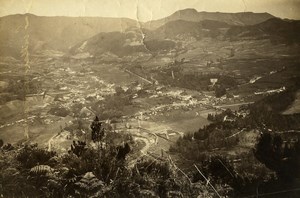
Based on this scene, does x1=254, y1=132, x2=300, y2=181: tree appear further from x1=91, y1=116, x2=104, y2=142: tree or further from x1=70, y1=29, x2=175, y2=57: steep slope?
x1=91, y1=116, x2=104, y2=142: tree

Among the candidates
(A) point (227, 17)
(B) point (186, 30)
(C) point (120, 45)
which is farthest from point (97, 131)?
(A) point (227, 17)

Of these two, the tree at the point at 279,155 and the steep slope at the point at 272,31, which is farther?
the steep slope at the point at 272,31

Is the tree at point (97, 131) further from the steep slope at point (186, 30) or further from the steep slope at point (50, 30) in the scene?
the steep slope at point (186, 30)

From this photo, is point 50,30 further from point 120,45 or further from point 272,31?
point 272,31

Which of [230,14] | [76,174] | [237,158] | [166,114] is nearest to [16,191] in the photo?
[76,174]

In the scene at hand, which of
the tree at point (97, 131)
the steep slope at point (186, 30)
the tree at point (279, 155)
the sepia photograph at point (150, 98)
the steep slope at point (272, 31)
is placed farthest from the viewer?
the steep slope at point (272, 31)

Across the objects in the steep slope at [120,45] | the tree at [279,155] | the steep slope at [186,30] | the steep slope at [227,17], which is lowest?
the tree at [279,155]

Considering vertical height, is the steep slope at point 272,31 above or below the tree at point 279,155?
above

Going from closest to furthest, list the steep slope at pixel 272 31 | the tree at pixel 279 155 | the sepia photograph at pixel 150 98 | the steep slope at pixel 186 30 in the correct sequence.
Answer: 1. the sepia photograph at pixel 150 98
2. the tree at pixel 279 155
3. the steep slope at pixel 186 30
4. the steep slope at pixel 272 31

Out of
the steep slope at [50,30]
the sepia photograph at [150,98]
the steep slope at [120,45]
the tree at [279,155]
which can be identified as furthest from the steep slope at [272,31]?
the steep slope at [50,30]
